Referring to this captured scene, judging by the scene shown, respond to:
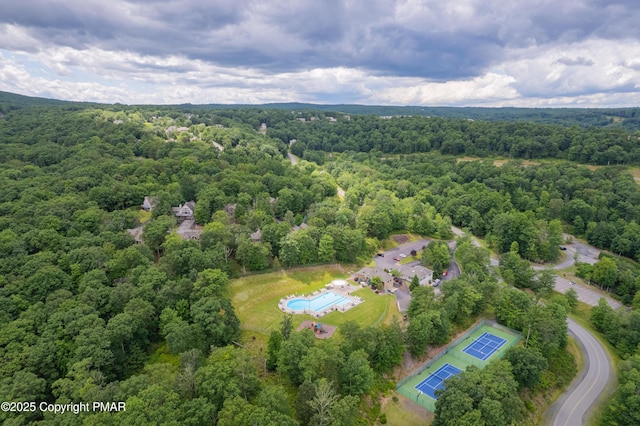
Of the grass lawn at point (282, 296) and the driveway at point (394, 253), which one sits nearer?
the grass lawn at point (282, 296)

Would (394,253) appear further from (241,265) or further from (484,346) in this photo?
(241,265)

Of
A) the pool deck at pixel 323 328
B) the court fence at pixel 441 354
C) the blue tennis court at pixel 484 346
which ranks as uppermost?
the pool deck at pixel 323 328

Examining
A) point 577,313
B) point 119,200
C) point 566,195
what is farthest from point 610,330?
point 119,200

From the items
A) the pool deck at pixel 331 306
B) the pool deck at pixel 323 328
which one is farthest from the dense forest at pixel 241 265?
the pool deck at pixel 331 306

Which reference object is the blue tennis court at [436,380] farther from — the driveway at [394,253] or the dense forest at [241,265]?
the driveway at [394,253]

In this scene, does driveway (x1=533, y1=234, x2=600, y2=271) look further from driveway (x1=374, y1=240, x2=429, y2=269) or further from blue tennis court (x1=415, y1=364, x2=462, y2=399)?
blue tennis court (x1=415, y1=364, x2=462, y2=399)

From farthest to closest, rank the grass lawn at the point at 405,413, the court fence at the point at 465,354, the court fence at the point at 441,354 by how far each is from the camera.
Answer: the court fence at the point at 465,354, the court fence at the point at 441,354, the grass lawn at the point at 405,413

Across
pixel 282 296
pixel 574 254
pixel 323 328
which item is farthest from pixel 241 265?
pixel 574 254
